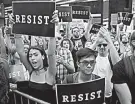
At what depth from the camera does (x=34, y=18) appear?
3502 mm

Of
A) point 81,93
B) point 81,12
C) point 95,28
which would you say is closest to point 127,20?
point 95,28

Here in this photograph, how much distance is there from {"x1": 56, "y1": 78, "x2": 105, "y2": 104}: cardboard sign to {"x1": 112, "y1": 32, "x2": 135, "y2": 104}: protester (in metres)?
0.20

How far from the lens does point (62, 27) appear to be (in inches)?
245

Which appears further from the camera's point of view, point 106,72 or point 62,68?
point 62,68

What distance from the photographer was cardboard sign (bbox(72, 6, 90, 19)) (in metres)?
5.80

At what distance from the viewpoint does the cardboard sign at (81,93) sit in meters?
2.72

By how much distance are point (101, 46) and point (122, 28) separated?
233cm

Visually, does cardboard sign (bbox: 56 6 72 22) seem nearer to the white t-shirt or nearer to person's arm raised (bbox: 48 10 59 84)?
the white t-shirt

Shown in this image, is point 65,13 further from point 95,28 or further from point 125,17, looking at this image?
point 125,17

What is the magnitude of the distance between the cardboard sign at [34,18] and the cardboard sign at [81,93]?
81 centimetres

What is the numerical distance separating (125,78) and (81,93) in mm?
481

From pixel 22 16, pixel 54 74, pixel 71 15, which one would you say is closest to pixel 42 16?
pixel 22 16

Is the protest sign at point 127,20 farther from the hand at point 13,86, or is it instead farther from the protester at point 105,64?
the hand at point 13,86

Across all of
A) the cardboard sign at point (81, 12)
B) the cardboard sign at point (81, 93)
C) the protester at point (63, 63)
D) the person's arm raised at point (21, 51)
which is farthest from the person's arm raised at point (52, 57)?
the cardboard sign at point (81, 12)
